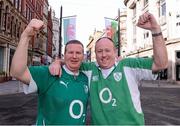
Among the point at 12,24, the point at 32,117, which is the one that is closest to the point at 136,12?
the point at 12,24

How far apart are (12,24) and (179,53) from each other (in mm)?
20495

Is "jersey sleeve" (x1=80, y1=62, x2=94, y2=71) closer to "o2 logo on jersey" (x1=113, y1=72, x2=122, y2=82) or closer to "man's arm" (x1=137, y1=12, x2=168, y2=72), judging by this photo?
"o2 logo on jersey" (x1=113, y1=72, x2=122, y2=82)

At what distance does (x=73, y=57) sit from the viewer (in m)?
2.94

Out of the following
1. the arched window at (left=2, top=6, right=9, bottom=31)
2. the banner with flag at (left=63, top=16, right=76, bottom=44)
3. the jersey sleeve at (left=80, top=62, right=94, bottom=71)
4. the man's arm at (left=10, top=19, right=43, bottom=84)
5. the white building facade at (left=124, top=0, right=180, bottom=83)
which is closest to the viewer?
the man's arm at (left=10, top=19, right=43, bottom=84)

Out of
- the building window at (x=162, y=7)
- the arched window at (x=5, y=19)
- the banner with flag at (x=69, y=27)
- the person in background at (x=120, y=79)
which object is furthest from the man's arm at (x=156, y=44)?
the building window at (x=162, y=7)

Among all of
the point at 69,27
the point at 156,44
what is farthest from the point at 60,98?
the point at 69,27

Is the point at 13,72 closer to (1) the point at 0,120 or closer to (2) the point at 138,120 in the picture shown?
(2) the point at 138,120

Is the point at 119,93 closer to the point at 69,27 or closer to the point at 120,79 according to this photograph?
the point at 120,79

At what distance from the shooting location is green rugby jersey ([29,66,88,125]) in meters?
2.72

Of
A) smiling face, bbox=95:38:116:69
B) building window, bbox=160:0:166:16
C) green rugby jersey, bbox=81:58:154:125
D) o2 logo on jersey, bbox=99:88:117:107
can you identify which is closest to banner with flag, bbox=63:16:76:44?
smiling face, bbox=95:38:116:69

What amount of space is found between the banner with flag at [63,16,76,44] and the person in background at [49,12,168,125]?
17.6 metres

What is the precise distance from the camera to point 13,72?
2717 millimetres

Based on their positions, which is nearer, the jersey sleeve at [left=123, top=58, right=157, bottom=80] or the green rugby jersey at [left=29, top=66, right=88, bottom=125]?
the green rugby jersey at [left=29, top=66, right=88, bottom=125]

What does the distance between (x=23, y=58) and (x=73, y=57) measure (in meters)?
0.48
